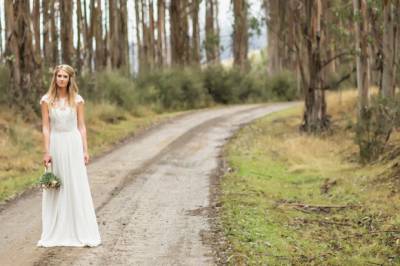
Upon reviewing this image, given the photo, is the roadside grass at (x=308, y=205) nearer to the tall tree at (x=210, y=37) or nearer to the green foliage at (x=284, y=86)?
the green foliage at (x=284, y=86)

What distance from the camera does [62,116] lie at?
317 inches

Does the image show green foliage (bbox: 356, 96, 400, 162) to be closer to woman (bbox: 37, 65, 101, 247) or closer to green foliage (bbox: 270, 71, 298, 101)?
woman (bbox: 37, 65, 101, 247)

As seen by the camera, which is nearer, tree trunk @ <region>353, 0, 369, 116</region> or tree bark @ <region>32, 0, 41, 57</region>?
tree trunk @ <region>353, 0, 369, 116</region>

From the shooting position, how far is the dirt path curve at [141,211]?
25.7ft

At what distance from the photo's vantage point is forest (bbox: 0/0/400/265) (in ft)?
33.0

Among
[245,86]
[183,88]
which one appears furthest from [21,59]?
[245,86]

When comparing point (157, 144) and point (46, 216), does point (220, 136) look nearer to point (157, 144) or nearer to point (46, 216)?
point (157, 144)

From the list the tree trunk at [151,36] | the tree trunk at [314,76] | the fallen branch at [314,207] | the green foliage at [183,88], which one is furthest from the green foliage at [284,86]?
the fallen branch at [314,207]

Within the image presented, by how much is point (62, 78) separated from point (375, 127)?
958 centimetres

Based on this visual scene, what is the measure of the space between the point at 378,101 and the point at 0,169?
8.79 metres

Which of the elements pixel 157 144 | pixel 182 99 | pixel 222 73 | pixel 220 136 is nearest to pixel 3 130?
pixel 157 144

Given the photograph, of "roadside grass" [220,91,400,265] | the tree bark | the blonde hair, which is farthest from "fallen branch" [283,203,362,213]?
the tree bark

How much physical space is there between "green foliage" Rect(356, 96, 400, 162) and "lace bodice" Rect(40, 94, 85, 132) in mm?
9182

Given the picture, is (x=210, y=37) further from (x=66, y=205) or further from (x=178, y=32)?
(x=66, y=205)
